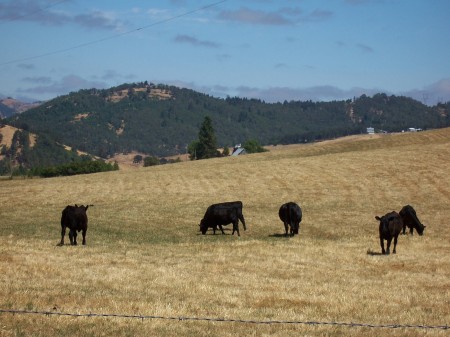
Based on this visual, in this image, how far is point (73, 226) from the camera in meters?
25.0

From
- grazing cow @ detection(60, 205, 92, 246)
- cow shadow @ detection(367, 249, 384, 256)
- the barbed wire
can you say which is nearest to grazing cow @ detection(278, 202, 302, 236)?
cow shadow @ detection(367, 249, 384, 256)

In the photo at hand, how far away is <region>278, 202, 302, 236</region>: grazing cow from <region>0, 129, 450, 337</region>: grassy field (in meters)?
1.08

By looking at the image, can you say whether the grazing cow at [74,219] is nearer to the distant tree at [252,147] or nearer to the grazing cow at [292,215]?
the grazing cow at [292,215]

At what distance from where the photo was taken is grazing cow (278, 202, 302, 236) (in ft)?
94.6

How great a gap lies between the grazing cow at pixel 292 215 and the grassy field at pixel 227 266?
3.54 feet

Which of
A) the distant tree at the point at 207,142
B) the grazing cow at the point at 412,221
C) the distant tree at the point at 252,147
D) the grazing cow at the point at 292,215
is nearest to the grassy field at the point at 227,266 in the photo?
→ the grazing cow at the point at 412,221

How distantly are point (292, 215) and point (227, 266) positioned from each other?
937cm

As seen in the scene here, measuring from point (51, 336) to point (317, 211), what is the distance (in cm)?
2972

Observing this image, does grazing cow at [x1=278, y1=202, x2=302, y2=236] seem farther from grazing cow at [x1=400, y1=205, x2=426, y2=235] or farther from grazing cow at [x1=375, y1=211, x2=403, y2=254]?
grazing cow at [x1=375, y1=211, x2=403, y2=254]

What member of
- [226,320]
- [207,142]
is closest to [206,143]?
[207,142]

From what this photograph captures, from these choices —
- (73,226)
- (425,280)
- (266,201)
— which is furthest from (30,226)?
A: (425,280)

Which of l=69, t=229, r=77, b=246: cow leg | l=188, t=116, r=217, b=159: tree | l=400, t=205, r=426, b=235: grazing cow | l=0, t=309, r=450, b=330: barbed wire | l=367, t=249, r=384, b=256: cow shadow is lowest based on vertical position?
l=0, t=309, r=450, b=330: barbed wire

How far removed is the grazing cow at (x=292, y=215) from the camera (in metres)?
28.8

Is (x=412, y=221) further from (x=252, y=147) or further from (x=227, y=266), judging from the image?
(x=252, y=147)
